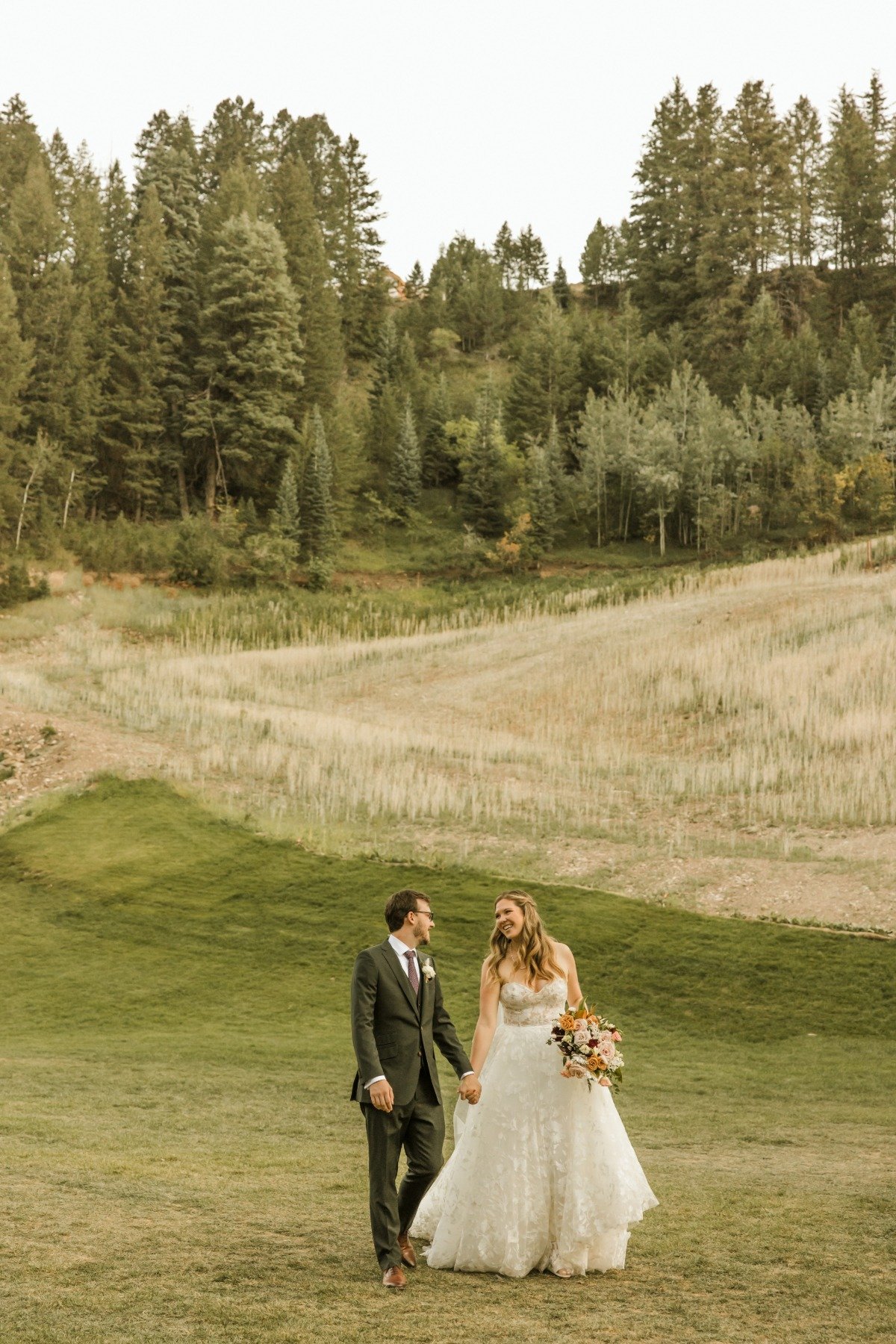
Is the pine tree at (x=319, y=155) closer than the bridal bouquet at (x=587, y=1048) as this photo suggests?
No

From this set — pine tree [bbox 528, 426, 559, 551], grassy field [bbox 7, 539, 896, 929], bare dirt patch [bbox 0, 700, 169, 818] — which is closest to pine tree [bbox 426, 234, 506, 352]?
pine tree [bbox 528, 426, 559, 551]


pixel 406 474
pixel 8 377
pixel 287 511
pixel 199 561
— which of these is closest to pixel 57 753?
pixel 199 561

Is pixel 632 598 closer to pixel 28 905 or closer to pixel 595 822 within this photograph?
pixel 595 822

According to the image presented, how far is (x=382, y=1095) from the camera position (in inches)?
206

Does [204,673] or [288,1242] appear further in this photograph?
[204,673]

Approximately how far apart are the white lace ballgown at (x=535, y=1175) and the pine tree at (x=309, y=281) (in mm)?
54944

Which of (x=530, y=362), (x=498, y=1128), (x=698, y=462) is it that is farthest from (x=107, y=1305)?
(x=530, y=362)

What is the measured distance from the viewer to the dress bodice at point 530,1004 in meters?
5.68

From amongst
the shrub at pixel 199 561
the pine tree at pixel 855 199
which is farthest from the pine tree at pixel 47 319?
the pine tree at pixel 855 199

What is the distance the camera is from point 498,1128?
18.2ft

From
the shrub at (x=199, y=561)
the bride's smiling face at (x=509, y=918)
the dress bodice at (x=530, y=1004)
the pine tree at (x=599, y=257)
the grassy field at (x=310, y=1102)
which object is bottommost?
the grassy field at (x=310, y=1102)

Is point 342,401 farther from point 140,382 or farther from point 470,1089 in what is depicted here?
point 470,1089

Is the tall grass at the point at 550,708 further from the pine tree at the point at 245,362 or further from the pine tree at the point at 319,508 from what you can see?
the pine tree at the point at 245,362

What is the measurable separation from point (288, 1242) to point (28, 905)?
12.5 m
